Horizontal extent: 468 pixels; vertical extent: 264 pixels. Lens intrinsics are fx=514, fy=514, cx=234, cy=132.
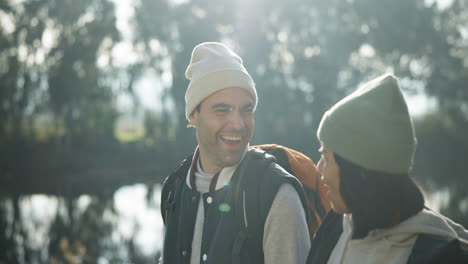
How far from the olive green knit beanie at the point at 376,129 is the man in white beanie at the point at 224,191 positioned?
1.57ft

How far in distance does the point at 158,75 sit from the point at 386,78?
33.6 metres

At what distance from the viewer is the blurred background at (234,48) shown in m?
26.9

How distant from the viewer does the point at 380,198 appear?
196cm

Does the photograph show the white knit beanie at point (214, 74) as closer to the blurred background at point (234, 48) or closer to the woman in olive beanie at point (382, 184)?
Result: the woman in olive beanie at point (382, 184)

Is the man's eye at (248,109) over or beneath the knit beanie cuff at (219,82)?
beneath

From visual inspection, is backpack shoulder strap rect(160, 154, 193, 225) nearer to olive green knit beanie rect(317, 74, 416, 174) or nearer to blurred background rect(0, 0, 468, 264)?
olive green knit beanie rect(317, 74, 416, 174)

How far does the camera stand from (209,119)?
9.52ft

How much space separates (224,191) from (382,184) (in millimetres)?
972

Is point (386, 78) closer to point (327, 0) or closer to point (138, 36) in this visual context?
point (327, 0)

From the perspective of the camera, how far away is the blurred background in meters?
26.9

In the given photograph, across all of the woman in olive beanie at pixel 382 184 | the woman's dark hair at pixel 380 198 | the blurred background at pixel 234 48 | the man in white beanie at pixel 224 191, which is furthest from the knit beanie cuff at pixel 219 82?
the blurred background at pixel 234 48

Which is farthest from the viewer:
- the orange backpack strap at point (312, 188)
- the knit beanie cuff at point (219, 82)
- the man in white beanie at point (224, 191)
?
the knit beanie cuff at point (219, 82)

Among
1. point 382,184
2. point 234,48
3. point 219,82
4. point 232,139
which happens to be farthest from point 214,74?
point 234,48

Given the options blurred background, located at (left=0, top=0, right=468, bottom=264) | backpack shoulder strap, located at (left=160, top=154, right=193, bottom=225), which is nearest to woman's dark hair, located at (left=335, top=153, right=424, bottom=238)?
backpack shoulder strap, located at (left=160, top=154, right=193, bottom=225)
